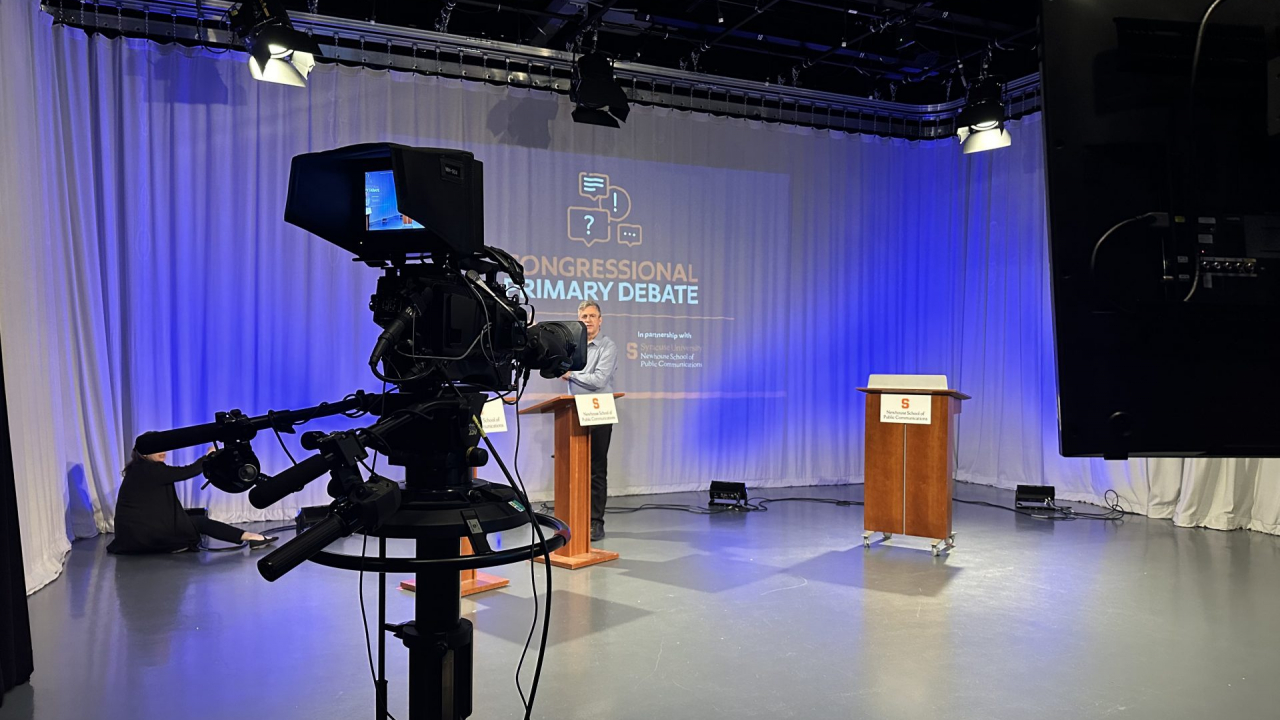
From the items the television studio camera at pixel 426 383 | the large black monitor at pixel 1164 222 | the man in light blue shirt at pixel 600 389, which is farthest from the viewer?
the man in light blue shirt at pixel 600 389

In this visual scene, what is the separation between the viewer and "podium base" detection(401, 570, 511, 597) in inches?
178

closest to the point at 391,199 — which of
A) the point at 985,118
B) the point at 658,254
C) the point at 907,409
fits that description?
the point at 907,409

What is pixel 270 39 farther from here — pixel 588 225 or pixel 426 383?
pixel 426 383

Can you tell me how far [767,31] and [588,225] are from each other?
2379mm

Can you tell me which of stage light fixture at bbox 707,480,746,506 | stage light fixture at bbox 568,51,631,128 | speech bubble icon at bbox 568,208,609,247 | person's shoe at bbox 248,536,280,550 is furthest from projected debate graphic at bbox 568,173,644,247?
person's shoe at bbox 248,536,280,550

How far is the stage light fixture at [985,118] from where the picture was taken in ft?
23.7

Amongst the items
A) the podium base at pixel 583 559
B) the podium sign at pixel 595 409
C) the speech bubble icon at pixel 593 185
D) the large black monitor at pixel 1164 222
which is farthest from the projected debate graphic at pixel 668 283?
the large black monitor at pixel 1164 222

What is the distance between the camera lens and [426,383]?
146cm

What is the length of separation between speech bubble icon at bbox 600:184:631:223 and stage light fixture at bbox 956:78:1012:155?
297cm

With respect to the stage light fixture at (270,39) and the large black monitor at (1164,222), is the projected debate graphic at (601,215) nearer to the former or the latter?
the stage light fixture at (270,39)

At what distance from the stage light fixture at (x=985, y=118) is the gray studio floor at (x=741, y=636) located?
3.50 meters

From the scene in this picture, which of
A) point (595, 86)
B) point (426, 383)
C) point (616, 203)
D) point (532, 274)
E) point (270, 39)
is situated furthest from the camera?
point (616, 203)

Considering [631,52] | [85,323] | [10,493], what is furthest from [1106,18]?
[631,52]

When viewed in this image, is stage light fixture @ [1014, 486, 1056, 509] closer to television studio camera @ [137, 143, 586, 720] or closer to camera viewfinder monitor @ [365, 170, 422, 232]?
television studio camera @ [137, 143, 586, 720]
